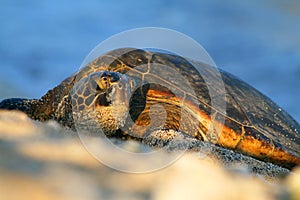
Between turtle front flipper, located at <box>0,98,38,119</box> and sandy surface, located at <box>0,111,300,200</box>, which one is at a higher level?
turtle front flipper, located at <box>0,98,38,119</box>

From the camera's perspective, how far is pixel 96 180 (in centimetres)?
104

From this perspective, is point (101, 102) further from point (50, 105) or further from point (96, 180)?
point (96, 180)

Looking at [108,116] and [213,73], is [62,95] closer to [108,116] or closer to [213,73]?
[108,116]

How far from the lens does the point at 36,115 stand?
513cm

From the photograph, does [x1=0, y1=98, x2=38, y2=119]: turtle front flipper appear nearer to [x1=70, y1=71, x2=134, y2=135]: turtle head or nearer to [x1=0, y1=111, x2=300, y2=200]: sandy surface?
[x1=70, y1=71, x2=134, y2=135]: turtle head

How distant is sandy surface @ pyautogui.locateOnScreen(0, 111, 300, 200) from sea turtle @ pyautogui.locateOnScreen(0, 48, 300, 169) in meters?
3.00

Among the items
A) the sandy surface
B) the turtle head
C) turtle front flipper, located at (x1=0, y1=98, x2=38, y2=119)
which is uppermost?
turtle front flipper, located at (x1=0, y1=98, x2=38, y2=119)

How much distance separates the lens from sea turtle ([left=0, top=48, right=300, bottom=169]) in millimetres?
4328

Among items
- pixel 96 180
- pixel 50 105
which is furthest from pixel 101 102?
pixel 96 180

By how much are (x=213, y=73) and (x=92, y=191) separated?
5365 mm

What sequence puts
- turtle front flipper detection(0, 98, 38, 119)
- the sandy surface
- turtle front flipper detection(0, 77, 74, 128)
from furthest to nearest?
turtle front flipper detection(0, 98, 38, 119) < turtle front flipper detection(0, 77, 74, 128) < the sandy surface

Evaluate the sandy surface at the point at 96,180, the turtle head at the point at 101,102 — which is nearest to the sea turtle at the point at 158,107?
the turtle head at the point at 101,102

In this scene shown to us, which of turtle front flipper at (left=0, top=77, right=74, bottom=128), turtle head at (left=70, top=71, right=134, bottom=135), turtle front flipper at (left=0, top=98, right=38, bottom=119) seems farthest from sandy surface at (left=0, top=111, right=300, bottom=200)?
turtle front flipper at (left=0, top=98, right=38, bottom=119)

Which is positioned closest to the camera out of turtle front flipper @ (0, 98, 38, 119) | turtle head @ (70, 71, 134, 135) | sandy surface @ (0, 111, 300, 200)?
sandy surface @ (0, 111, 300, 200)
